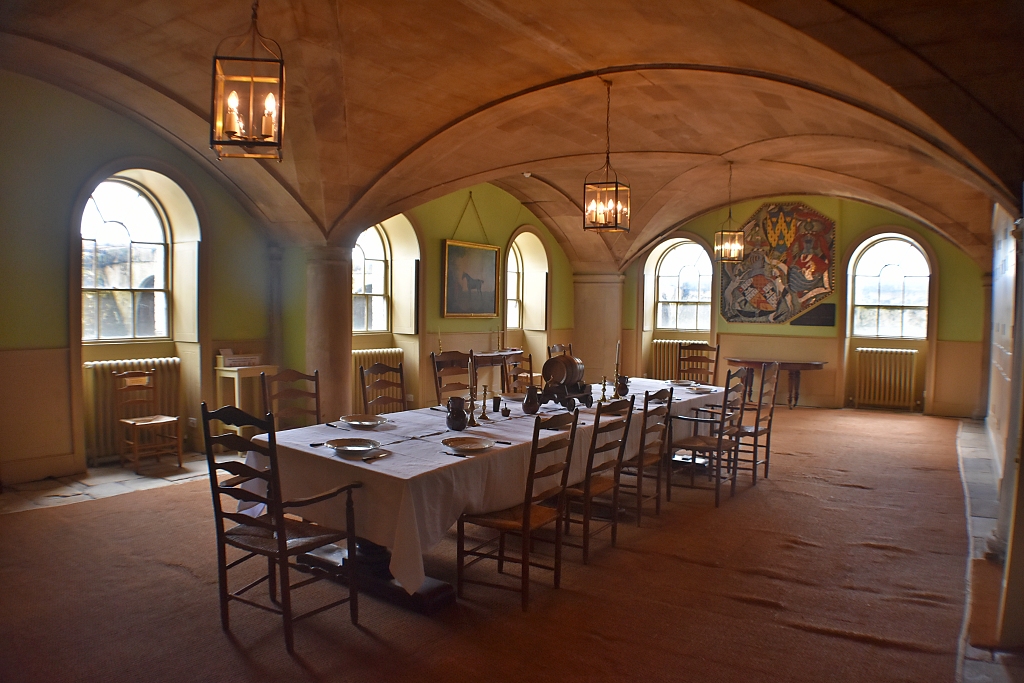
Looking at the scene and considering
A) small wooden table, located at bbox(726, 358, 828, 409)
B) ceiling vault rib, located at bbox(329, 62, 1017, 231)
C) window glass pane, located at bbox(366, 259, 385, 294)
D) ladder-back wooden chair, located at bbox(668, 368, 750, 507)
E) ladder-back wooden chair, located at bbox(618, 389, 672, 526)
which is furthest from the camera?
small wooden table, located at bbox(726, 358, 828, 409)

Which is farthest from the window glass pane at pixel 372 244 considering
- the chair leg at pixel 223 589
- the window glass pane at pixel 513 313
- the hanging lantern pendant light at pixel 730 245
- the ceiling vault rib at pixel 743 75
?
the chair leg at pixel 223 589

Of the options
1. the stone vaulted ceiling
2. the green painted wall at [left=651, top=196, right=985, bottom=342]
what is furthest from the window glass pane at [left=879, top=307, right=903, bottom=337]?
the stone vaulted ceiling

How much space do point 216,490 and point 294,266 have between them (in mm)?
4803

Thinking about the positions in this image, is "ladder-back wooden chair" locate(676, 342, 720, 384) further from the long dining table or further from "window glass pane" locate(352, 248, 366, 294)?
"window glass pane" locate(352, 248, 366, 294)

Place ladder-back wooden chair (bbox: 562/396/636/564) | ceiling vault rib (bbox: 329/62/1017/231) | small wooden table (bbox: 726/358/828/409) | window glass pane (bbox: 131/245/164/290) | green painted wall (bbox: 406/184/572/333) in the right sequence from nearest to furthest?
ceiling vault rib (bbox: 329/62/1017/231) < ladder-back wooden chair (bbox: 562/396/636/564) < window glass pane (bbox: 131/245/164/290) < green painted wall (bbox: 406/184/572/333) < small wooden table (bbox: 726/358/828/409)

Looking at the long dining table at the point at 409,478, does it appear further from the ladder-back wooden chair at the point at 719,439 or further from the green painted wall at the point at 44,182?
the green painted wall at the point at 44,182

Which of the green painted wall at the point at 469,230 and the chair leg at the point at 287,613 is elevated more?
the green painted wall at the point at 469,230

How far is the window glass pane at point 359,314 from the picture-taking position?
29.5 ft

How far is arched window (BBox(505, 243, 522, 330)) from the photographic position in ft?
38.1

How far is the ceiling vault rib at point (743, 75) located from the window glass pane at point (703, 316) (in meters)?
7.94

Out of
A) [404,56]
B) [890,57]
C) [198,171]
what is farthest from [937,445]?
[198,171]

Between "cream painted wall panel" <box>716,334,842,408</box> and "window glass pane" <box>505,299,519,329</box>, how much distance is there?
11.9 feet

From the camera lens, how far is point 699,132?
696 centimetres

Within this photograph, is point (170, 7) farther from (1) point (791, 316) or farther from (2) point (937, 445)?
(1) point (791, 316)
